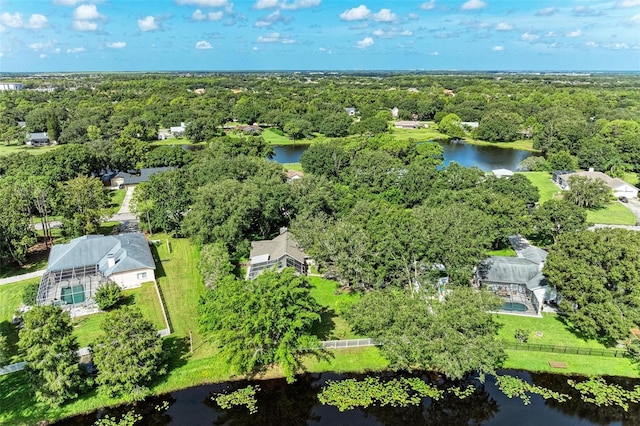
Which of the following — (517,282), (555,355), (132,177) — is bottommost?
(555,355)

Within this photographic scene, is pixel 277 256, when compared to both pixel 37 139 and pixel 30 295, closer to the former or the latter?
pixel 30 295

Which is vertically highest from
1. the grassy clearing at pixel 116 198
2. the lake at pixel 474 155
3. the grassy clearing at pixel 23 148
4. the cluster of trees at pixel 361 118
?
the cluster of trees at pixel 361 118

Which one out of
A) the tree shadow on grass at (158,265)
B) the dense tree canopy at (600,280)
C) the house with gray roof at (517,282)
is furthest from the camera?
the tree shadow on grass at (158,265)

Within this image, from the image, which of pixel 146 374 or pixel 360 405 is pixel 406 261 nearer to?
pixel 360 405

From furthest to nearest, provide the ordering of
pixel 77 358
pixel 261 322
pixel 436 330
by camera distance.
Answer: pixel 261 322
pixel 436 330
pixel 77 358

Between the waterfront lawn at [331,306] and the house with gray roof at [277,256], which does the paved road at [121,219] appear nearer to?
the house with gray roof at [277,256]

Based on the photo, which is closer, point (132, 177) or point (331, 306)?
point (331, 306)

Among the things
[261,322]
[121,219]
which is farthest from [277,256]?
[121,219]

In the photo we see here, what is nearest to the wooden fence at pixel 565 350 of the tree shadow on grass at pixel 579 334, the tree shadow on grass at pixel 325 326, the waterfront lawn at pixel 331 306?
the tree shadow on grass at pixel 579 334
